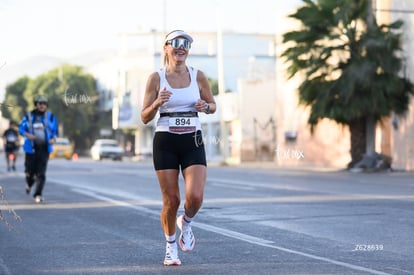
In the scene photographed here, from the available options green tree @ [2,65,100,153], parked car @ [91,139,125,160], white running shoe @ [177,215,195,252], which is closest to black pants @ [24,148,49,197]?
white running shoe @ [177,215,195,252]

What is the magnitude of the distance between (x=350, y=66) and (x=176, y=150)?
2518 centimetres

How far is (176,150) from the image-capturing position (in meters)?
8.03

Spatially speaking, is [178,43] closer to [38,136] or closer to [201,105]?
[201,105]

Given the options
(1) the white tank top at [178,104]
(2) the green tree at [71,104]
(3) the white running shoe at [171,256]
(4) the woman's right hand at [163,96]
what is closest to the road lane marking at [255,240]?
(3) the white running shoe at [171,256]

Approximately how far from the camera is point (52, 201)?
675 inches

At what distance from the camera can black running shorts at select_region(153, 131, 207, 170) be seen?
8.01 meters

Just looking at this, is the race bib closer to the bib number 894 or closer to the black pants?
the bib number 894

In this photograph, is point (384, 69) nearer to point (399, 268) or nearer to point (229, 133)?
point (399, 268)

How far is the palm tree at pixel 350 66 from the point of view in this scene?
32.3 m

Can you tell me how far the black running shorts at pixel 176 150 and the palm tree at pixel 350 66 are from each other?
80.5 feet

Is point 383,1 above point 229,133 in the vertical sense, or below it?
above

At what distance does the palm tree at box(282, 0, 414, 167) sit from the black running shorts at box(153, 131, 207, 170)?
80.5 feet

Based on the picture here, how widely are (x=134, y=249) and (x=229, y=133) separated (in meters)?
51.7

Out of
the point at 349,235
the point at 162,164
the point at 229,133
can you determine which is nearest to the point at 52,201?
the point at 349,235
